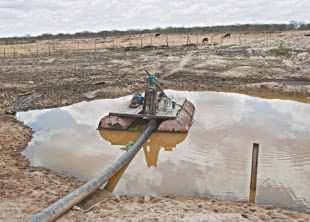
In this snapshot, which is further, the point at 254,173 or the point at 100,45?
the point at 100,45

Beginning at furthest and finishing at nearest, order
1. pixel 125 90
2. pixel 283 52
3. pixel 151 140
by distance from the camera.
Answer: pixel 283 52, pixel 125 90, pixel 151 140

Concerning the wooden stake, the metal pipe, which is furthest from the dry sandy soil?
the wooden stake

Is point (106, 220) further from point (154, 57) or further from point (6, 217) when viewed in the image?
point (154, 57)

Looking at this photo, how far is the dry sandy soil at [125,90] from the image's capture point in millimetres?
6941

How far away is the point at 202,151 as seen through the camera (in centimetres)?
1073

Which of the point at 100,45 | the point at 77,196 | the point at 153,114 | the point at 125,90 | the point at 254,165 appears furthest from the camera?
the point at 100,45

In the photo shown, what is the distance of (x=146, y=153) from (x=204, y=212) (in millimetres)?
4367

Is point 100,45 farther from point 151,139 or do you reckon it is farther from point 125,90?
point 151,139

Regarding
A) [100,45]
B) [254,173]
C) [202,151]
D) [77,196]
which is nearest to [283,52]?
[202,151]

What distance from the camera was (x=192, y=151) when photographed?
10.8 m

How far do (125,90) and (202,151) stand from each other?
8756mm

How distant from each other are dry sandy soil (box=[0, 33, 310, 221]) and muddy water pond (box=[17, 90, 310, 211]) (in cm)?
71

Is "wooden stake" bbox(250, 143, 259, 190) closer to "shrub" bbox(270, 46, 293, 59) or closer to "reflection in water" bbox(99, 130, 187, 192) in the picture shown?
"reflection in water" bbox(99, 130, 187, 192)

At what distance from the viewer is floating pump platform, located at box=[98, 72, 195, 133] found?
1246cm
